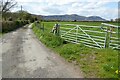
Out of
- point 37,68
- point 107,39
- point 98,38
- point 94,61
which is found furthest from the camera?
point 98,38

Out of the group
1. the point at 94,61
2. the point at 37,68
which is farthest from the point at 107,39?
the point at 37,68

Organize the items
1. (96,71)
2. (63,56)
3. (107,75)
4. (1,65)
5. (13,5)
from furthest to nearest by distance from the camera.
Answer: (13,5), (63,56), (1,65), (96,71), (107,75)

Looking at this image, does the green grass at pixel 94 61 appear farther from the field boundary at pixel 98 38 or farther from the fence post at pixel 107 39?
the fence post at pixel 107 39

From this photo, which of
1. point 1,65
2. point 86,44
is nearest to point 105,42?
point 86,44

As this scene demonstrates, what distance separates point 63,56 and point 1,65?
309 centimetres

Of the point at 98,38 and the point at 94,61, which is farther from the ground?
the point at 98,38

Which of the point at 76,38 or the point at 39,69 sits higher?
the point at 76,38

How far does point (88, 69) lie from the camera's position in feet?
27.8

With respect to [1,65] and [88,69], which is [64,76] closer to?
[88,69]

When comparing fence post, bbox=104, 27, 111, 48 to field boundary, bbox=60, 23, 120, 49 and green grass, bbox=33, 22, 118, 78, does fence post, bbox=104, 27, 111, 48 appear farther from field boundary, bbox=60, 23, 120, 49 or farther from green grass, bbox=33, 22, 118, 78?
green grass, bbox=33, 22, 118, 78

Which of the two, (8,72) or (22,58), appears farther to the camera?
(22,58)

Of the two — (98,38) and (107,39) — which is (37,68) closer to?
(107,39)

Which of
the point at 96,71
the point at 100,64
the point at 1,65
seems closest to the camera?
the point at 96,71

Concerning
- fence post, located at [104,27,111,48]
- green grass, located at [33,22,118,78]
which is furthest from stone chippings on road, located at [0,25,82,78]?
fence post, located at [104,27,111,48]
